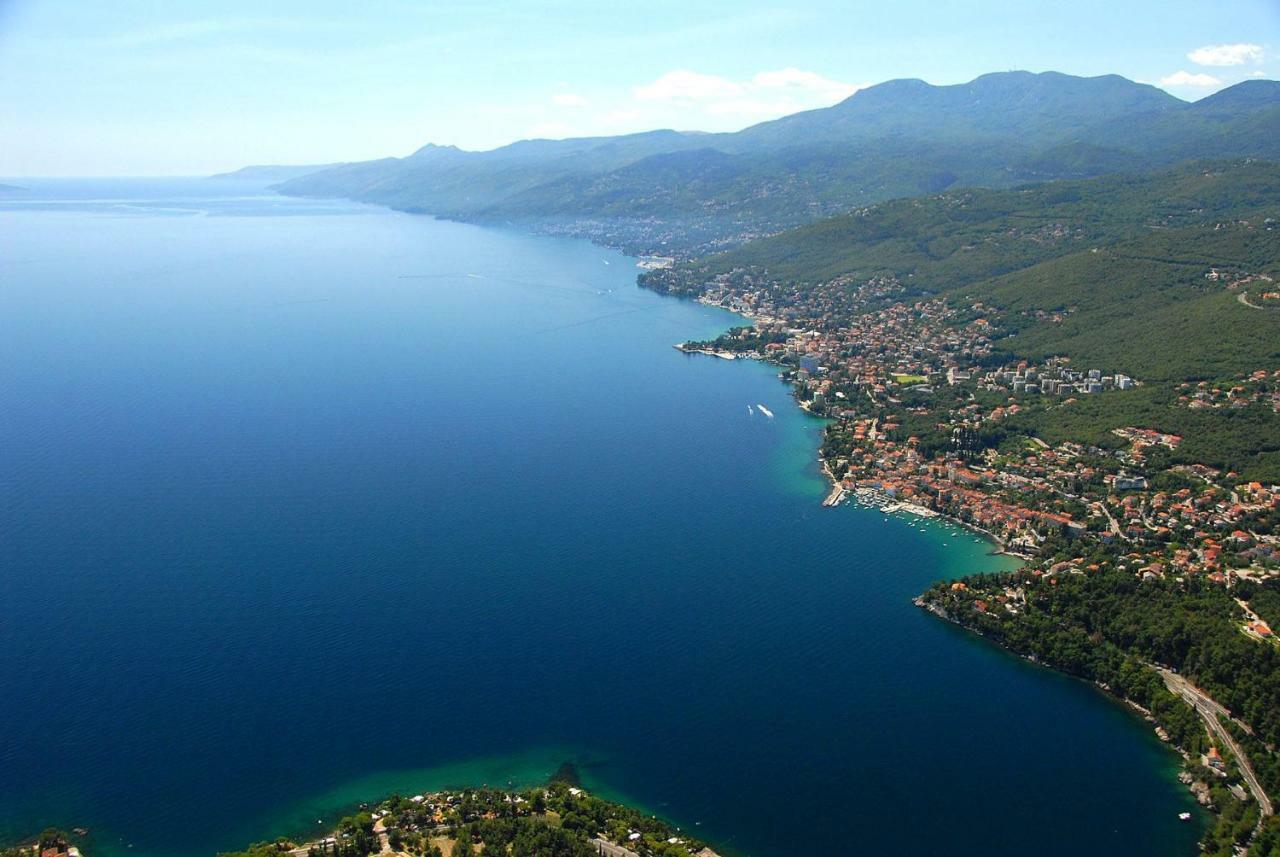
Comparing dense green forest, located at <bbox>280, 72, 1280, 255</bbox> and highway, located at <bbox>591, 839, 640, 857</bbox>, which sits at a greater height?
dense green forest, located at <bbox>280, 72, 1280, 255</bbox>

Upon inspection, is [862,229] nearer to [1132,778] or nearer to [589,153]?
[1132,778]

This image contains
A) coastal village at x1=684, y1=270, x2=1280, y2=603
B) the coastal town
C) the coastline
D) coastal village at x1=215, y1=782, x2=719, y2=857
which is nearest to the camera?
coastal village at x1=215, y1=782, x2=719, y2=857

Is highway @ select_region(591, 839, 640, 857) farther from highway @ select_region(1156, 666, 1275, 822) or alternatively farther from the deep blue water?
highway @ select_region(1156, 666, 1275, 822)

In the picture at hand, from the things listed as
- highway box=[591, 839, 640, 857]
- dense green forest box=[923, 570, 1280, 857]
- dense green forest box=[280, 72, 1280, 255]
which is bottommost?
highway box=[591, 839, 640, 857]

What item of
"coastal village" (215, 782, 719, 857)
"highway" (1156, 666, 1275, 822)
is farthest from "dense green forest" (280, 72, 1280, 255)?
"coastal village" (215, 782, 719, 857)

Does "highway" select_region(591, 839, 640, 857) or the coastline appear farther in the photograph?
the coastline

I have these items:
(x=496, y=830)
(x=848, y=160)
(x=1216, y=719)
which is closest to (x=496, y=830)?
(x=496, y=830)

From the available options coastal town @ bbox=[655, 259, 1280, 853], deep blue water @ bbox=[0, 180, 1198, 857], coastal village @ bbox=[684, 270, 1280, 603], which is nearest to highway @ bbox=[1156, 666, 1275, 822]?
coastal town @ bbox=[655, 259, 1280, 853]

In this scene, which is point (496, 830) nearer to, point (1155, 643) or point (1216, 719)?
point (1216, 719)

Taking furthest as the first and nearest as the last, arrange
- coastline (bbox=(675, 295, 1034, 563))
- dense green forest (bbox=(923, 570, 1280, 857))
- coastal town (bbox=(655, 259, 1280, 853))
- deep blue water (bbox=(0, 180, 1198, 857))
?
coastline (bbox=(675, 295, 1034, 563)), coastal town (bbox=(655, 259, 1280, 853)), dense green forest (bbox=(923, 570, 1280, 857)), deep blue water (bbox=(0, 180, 1198, 857))
